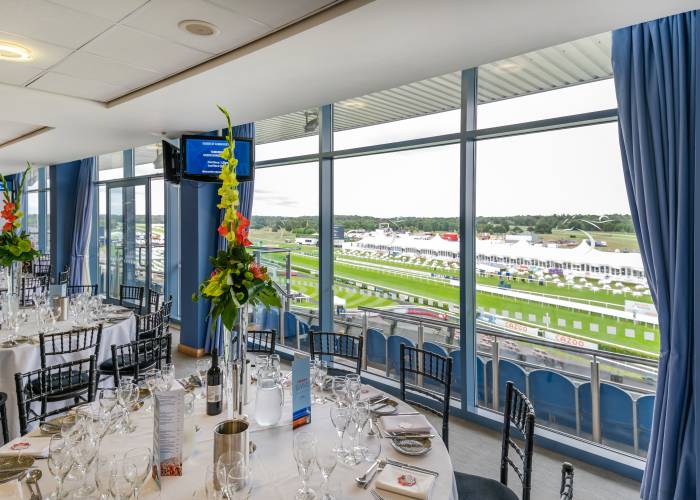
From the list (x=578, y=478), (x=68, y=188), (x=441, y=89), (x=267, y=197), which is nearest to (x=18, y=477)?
(x=578, y=478)

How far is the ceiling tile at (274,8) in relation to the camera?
2650mm

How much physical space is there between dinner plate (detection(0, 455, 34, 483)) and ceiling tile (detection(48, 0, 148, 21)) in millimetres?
2487

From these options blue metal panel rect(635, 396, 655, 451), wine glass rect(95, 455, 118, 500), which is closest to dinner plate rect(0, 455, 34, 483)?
wine glass rect(95, 455, 118, 500)

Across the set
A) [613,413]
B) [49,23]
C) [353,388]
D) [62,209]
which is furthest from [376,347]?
[62,209]

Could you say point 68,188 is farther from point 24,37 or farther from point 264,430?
point 264,430

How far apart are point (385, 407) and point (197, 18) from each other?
2.69 meters

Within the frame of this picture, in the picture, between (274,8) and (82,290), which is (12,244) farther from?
(274,8)

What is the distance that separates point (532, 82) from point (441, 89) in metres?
0.88

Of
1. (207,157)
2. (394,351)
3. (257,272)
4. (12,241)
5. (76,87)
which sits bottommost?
(394,351)

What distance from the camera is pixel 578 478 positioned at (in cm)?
330

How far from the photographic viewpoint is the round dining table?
1658mm

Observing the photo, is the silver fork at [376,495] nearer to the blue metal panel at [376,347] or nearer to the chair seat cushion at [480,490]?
the chair seat cushion at [480,490]

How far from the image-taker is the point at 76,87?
446cm

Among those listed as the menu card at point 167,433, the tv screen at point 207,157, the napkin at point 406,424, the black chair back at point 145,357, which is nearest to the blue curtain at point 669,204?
the napkin at point 406,424
